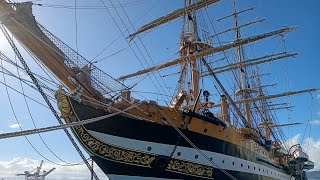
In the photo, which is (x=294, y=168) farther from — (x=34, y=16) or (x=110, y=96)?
(x=34, y=16)

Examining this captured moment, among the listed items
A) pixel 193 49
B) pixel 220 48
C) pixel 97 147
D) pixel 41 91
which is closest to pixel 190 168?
pixel 97 147

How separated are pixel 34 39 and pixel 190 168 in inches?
253

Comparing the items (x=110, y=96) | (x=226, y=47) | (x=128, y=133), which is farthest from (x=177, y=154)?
(x=226, y=47)

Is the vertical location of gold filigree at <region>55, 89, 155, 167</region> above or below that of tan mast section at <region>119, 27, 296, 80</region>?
below

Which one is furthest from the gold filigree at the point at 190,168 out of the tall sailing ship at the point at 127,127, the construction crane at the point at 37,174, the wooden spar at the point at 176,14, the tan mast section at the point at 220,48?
the construction crane at the point at 37,174

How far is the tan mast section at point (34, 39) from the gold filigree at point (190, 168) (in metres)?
3.45

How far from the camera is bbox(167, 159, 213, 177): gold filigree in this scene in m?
10.4

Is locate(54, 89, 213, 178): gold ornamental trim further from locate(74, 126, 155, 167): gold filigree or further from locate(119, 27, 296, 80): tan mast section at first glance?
locate(119, 27, 296, 80): tan mast section

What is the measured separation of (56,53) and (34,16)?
1215mm

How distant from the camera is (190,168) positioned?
10766 millimetres

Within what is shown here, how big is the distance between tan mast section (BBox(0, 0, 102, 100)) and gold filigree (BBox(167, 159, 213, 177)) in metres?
3.45

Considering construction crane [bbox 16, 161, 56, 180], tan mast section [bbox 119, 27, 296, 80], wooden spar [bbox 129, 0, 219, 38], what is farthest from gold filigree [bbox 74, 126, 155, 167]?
construction crane [bbox 16, 161, 56, 180]

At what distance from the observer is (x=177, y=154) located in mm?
10586

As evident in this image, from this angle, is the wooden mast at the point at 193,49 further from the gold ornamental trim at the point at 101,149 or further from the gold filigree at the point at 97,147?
the gold filigree at the point at 97,147
